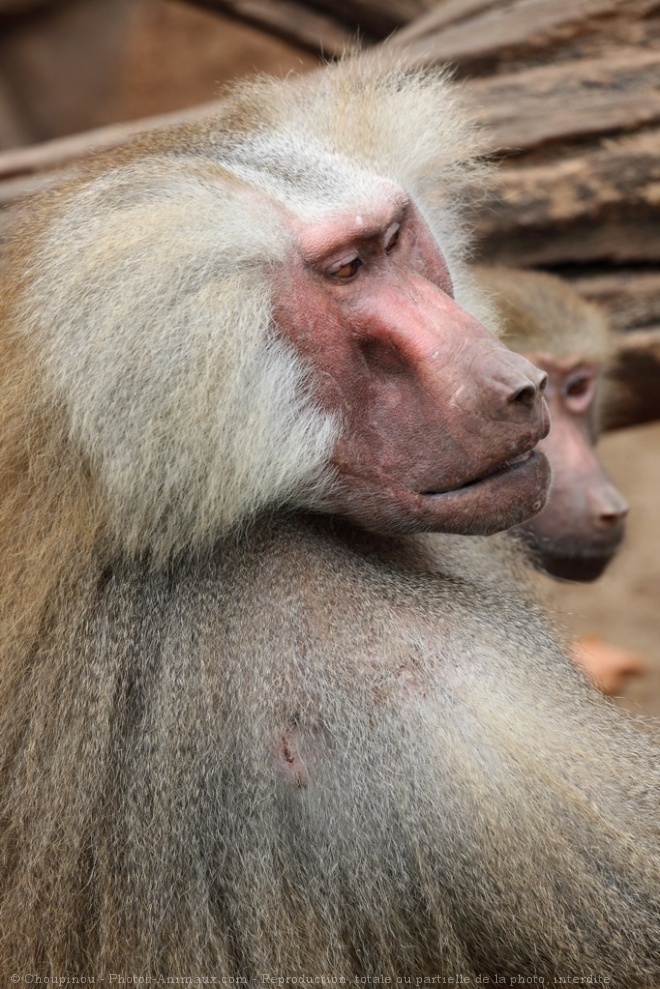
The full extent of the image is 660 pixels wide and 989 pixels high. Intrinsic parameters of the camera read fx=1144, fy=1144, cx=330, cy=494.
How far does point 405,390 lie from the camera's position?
2.00 metres

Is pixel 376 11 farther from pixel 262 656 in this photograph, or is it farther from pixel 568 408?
pixel 262 656

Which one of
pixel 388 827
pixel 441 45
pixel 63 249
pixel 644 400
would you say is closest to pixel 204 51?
pixel 441 45

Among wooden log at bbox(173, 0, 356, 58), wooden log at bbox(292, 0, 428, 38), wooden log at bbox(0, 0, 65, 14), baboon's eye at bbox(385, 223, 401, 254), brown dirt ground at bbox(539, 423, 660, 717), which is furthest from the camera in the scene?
wooden log at bbox(0, 0, 65, 14)

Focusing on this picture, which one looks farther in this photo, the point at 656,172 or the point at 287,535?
the point at 656,172

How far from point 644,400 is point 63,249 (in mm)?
2489

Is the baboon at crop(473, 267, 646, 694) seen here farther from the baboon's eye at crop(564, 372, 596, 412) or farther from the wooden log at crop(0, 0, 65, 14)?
the wooden log at crop(0, 0, 65, 14)

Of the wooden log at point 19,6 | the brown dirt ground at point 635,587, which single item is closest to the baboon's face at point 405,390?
the brown dirt ground at point 635,587

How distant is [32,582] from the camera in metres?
1.88

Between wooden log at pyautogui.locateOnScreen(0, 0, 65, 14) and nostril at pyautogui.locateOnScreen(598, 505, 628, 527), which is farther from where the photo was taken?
wooden log at pyautogui.locateOnScreen(0, 0, 65, 14)

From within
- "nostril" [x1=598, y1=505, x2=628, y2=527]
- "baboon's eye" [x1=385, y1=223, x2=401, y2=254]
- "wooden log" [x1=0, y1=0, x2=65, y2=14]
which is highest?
"baboon's eye" [x1=385, y1=223, x2=401, y2=254]

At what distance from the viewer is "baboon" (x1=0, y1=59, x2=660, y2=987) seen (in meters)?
1.79

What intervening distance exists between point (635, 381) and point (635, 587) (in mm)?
2256

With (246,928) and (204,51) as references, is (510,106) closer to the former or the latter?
(246,928)

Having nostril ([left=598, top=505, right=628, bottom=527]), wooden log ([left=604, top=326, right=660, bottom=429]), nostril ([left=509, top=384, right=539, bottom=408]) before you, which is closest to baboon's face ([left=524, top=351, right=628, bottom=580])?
nostril ([left=598, top=505, right=628, bottom=527])
